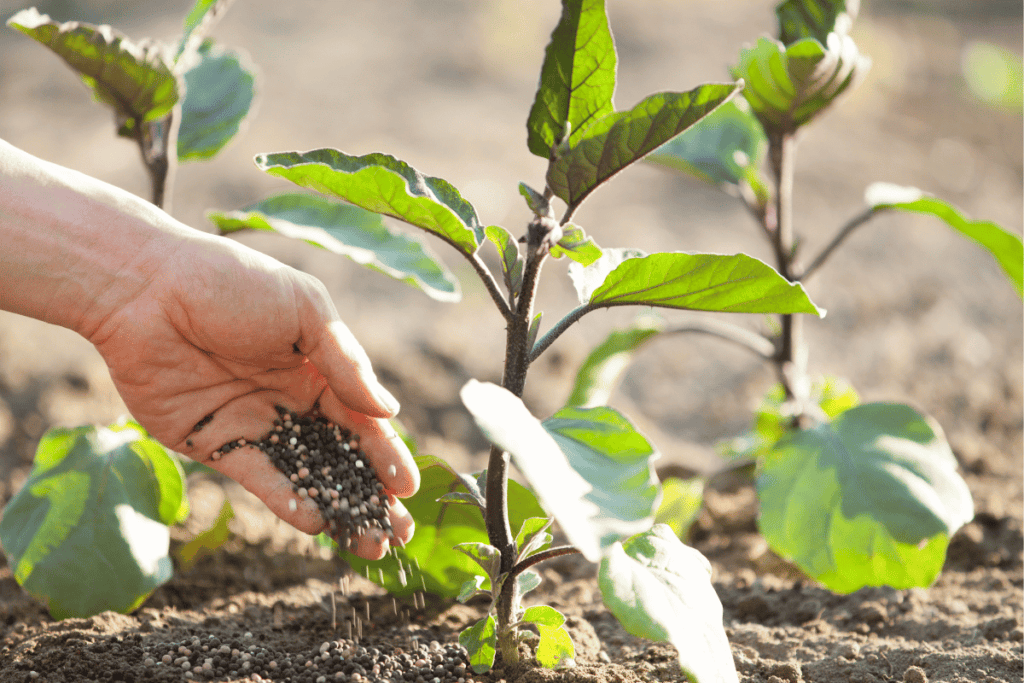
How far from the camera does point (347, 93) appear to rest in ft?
13.8

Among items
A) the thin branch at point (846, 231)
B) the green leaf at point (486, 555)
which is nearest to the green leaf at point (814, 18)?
the thin branch at point (846, 231)

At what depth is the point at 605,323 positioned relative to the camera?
10.1ft

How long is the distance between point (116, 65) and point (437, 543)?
1.07m

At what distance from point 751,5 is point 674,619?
581 cm

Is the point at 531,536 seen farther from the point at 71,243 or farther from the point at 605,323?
the point at 605,323

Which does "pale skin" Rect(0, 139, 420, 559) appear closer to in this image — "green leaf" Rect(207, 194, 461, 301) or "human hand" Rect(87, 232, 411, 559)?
"human hand" Rect(87, 232, 411, 559)

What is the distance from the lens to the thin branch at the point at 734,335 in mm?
1756

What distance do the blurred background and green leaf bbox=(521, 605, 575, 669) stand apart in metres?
1.13

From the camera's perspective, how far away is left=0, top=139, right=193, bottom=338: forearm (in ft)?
4.07

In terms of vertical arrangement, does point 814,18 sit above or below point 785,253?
above

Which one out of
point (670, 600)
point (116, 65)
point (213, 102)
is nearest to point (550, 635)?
point (670, 600)

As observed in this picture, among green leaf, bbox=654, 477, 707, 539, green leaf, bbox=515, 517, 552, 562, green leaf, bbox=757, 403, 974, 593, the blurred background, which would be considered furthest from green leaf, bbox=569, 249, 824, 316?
the blurred background

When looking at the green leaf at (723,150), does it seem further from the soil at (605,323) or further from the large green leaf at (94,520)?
the large green leaf at (94,520)

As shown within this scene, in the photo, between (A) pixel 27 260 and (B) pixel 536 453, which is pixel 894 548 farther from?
(A) pixel 27 260
